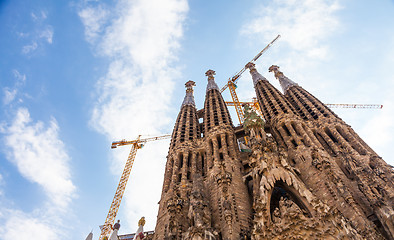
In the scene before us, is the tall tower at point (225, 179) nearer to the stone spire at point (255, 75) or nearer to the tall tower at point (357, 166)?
the tall tower at point (357, 166)

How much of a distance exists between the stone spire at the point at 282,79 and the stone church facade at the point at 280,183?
7267 millimetres

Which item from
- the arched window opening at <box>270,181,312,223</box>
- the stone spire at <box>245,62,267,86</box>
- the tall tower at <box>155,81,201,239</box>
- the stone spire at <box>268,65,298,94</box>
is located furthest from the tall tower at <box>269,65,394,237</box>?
the stone spire at <box>245,62,267,86</box>

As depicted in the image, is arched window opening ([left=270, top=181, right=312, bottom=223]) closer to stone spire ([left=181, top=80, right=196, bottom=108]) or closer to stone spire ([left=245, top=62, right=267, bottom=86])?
stone spire ([left=181, top=80, right=196, bottom=108])

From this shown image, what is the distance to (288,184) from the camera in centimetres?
1748

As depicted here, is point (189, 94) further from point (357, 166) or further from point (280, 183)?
point (357, 166)

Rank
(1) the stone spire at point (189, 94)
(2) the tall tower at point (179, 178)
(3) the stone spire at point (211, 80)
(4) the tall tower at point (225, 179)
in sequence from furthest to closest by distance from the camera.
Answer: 1. (3) the stone spire at point (211, 80)
2. (1) the stone spire at point (189, 94)
3. (2) the tall tower at point (179, 178)
4. (4) the tall tower at point (225, 179)

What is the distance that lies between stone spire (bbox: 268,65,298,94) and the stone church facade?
7267 millimetres

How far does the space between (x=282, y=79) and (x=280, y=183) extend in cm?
2676

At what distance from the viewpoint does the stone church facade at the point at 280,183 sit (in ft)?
49.5

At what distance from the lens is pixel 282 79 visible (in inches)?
1640

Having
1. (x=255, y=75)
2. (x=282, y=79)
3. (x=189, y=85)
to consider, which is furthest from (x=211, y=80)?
(x=282, y=79)

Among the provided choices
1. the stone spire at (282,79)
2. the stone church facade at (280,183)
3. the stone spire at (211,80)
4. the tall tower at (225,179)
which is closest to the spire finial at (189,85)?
the stone spire at (211,80)

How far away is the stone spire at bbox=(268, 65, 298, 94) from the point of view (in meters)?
38.3

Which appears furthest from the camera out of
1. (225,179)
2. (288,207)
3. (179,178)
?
(179,178)
